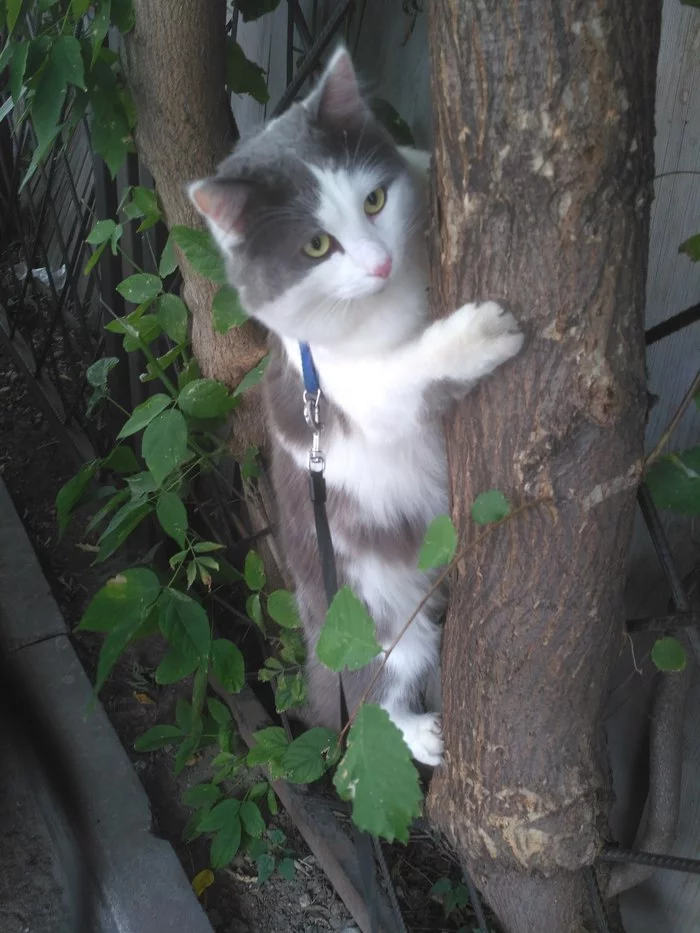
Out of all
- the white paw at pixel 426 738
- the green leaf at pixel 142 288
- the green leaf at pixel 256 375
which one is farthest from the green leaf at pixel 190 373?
the white paw at pixel 426 738

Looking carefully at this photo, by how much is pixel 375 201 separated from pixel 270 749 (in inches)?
57.7

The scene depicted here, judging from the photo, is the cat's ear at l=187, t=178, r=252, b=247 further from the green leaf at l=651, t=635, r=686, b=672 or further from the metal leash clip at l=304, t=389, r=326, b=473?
the green leaf at l=651, t=635, r=686, b=672

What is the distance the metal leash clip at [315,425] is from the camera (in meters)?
1.47

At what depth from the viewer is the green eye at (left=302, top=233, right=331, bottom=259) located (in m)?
1.28

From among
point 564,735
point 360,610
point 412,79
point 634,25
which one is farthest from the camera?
point 412,79

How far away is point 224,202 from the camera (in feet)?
4.26

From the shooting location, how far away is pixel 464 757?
129 cm

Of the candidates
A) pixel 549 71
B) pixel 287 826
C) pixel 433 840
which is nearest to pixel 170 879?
pixel 287 826

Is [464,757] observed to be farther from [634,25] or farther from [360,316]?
[634,25]

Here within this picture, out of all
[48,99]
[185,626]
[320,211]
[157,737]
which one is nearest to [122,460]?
[185,626]

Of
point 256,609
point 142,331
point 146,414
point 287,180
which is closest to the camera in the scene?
point 287,180

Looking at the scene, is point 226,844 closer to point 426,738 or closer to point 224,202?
point 426,738

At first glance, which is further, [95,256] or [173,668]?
[95,256]

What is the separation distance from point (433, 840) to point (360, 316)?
58.1 inches
